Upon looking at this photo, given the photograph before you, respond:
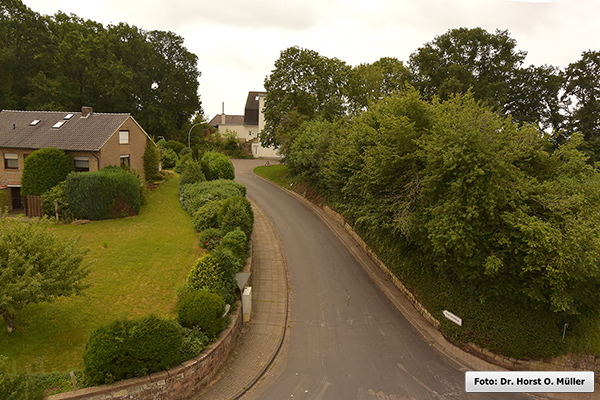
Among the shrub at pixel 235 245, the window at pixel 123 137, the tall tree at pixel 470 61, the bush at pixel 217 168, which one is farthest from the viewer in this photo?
the tall tree at pixel 470 61

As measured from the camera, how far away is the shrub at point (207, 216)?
20.7m

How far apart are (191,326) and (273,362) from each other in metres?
3.14

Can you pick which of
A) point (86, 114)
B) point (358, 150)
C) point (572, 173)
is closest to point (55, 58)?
point (86, 114)

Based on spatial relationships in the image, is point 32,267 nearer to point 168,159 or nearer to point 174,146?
point 168,159

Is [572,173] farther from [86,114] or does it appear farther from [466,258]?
[86,114]

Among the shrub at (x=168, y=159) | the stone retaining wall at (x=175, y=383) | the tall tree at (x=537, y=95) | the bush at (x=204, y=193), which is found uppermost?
the tall tree at (x=537, y=95)

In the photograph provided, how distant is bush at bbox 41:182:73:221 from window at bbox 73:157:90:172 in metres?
2.89

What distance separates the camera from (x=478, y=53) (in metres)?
39.0

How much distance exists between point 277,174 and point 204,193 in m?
18.3

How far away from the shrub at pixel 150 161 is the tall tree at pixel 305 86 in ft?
42.8

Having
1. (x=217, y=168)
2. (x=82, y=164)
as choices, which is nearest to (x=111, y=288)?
(x=82, y=164)

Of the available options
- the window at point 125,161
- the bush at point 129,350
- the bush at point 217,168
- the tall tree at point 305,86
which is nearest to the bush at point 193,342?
the bush at point 129,350

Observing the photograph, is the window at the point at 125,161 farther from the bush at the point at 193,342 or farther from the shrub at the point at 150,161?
the bush at the point at 193,342

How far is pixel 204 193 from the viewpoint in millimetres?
23719
